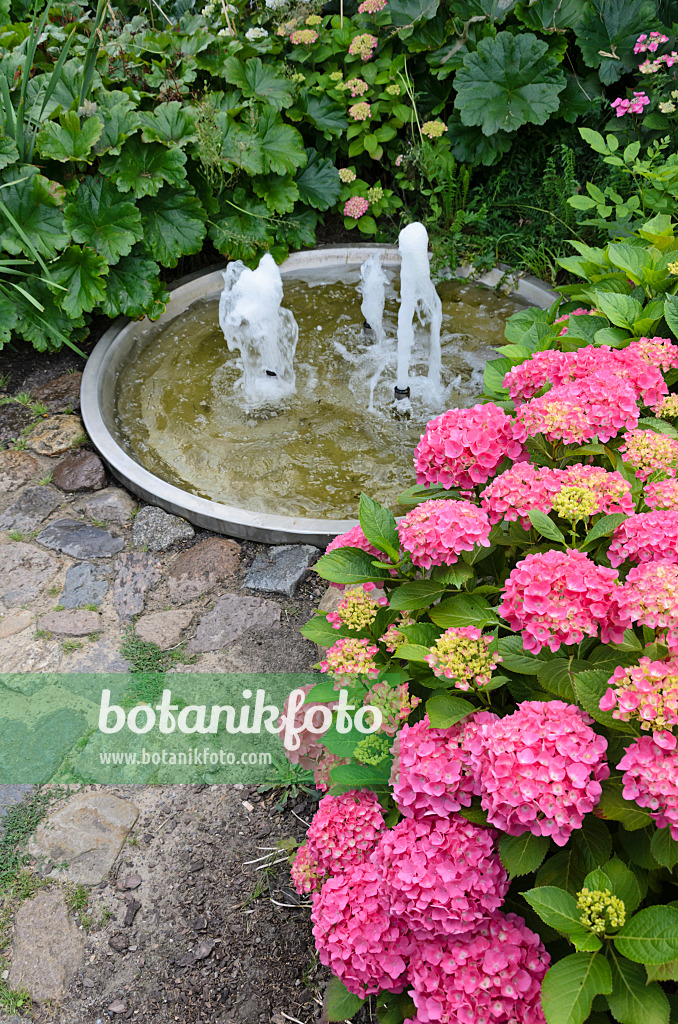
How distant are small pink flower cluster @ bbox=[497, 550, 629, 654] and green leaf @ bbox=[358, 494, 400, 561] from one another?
300mm

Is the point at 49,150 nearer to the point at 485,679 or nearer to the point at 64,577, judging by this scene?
the point at 64,577

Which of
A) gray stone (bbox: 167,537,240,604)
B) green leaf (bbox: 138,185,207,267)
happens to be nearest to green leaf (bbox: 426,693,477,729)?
gray stone (bbox: 167,537,240,604)

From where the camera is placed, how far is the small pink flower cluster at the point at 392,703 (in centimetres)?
119

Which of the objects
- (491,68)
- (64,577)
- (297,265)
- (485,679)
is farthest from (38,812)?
(491,68)

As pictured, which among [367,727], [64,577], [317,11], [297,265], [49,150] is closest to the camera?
[367,727]

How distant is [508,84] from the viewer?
11.8 ft

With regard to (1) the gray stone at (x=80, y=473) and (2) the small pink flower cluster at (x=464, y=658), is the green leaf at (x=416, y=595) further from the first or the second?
(1) the gray stone at (x=80, y=473)

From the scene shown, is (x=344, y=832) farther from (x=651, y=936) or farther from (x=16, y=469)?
(x=16, y=469)

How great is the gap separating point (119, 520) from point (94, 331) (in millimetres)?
1284

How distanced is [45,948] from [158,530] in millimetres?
1284

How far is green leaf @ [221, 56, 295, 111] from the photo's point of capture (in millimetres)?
3582

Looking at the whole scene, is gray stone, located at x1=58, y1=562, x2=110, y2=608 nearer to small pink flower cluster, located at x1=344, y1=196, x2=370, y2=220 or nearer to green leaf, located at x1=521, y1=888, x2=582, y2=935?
green leaf, located at x1=521, y1=888, x2=582, y2=935

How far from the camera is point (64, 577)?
2.40 metres

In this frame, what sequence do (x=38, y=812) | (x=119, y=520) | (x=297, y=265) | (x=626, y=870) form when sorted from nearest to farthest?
1. (x=626, y=870)
2. (x=38, y=812)
3. (x=119, y=520)
4. (x=297, y=265)
